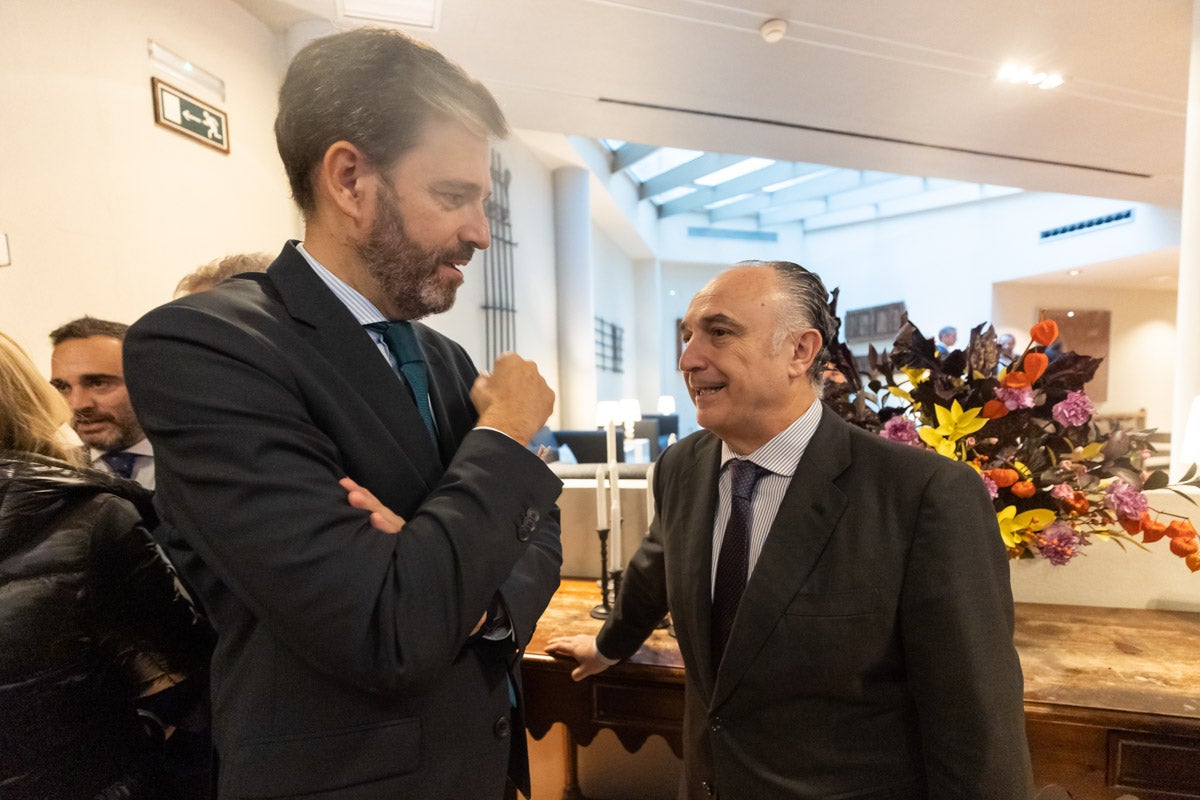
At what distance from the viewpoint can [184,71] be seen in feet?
8.46

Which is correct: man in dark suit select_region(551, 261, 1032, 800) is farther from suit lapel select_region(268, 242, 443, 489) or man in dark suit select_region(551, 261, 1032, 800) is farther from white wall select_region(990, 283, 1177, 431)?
white wall select_region(990, 283, 1177, 431)

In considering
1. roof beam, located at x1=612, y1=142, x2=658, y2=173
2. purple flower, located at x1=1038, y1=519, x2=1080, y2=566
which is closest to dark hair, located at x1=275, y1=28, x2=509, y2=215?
purple flower, located at x1=1038, y1=519, x2=1080, y2=566

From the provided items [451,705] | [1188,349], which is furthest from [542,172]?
[451,705]

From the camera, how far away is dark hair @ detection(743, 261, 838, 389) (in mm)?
1262

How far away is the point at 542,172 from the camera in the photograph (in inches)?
284

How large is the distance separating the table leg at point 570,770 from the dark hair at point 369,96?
2.34m

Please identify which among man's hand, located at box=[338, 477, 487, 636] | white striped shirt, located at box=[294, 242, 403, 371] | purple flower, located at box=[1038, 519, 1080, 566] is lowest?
purple flower, located at box=[1038, 519, 1080, 566]

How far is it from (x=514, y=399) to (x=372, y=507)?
213mm

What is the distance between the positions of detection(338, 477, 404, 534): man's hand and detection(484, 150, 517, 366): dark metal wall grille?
5.10 metres

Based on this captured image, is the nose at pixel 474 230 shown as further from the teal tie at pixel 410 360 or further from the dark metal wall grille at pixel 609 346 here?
the dark metal wall grille at pixel 609 346

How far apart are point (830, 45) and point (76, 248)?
353 centimetres

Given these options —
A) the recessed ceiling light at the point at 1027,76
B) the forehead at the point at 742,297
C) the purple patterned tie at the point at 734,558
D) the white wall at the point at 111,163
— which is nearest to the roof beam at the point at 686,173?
the recessed ceiling light at the point at 1027,76

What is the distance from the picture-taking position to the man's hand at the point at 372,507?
66 cm

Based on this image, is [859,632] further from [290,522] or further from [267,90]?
[267,90]
